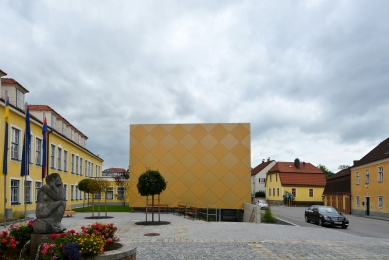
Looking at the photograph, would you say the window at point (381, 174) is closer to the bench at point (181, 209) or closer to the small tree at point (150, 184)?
the bench at point (181, 209)

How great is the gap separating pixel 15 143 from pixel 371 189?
31844 mm

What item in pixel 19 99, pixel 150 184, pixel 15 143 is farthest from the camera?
pixel 19 99

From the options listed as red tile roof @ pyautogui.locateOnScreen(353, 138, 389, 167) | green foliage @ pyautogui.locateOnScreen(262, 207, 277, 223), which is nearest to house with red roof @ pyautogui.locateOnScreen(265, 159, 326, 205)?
red tile roof @ pyautogui.locateOnScreen(353, 138, 389, 167)

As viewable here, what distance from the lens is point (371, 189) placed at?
36.9 m

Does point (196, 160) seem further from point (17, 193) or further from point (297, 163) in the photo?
point (297, 163)

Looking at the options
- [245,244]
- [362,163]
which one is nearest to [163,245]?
[245,244]

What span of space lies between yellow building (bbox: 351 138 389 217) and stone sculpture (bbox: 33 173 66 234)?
3185 centimetres

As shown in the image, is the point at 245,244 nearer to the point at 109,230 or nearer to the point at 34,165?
the point at 109,230

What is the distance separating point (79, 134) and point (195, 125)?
67.4 feet

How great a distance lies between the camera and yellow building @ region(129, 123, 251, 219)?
29.3 m

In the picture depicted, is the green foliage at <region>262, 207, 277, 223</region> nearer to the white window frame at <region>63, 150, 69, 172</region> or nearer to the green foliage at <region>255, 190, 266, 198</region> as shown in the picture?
the white window frame at <region>63, 150, 69, 172</region>

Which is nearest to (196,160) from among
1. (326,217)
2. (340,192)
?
(326,217)

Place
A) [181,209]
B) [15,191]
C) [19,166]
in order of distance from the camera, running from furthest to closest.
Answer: [181,209]
[19,166]
[15,191]

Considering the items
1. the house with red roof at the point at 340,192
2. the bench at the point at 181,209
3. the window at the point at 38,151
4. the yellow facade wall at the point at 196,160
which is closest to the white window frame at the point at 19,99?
the window at the point at 38,151
